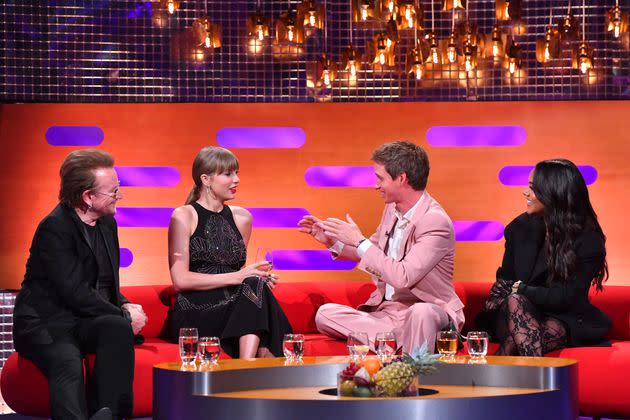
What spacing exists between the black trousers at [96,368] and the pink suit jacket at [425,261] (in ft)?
3.96

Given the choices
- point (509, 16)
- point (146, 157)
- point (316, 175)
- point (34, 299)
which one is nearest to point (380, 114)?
point (316, 175)

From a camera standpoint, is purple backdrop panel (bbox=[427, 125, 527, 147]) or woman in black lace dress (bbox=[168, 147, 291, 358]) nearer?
woman in black lace dress (bbox=[168, 147, 291, 358])

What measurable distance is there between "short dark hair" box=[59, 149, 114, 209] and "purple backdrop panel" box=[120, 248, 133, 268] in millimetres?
2499

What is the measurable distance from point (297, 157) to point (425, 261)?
2.50 m

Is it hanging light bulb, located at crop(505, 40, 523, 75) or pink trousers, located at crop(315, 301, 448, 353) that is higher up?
hanging light bulb, located at crop(505, 40, 523, 75)

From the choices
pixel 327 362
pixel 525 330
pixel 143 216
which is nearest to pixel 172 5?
pixel 143 216

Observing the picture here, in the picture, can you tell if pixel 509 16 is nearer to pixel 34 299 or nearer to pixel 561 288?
pixel 561 288

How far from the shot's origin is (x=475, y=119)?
22.5ft

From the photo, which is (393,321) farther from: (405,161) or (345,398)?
(345,398)

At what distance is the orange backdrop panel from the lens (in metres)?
6.85

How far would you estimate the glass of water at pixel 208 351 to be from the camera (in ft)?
A: 11.4

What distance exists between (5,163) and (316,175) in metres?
2.22

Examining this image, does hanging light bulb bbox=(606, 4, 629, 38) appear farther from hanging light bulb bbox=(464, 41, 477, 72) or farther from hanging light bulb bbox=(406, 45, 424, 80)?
hanging light bulb bbox=(406, 45, 424, 80)

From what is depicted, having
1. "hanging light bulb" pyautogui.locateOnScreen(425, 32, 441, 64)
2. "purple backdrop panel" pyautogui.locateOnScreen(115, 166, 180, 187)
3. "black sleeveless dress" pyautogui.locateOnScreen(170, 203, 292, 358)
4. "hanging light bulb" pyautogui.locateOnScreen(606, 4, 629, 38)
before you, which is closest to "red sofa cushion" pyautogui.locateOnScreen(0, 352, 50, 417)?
"black sleeveless dress" pyautogui.locateOnScreen(170, 203, 292, 358)
